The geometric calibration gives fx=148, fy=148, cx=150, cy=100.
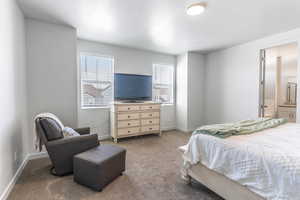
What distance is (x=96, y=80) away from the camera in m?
3.86

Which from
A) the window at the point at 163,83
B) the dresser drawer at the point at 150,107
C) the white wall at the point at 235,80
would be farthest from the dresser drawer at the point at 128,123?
the white wall at the point at 235,80

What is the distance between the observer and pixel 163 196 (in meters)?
1.76

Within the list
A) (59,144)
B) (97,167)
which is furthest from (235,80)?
(59,144)

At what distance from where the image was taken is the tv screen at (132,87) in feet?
12.9

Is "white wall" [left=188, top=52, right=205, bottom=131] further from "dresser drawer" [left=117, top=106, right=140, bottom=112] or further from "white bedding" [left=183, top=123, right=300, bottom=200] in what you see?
"white bedding" [left=183, top=123, right=300, bottom=200]

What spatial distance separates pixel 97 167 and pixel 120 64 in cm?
294

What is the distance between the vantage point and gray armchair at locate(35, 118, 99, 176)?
6.71ft

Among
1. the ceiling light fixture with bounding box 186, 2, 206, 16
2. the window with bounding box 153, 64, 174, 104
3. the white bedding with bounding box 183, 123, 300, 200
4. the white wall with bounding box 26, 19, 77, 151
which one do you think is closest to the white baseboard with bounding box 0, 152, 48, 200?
the white wall with bounding box 26, 19, 77, 151

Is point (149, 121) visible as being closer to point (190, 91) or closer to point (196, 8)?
point (190, 91)

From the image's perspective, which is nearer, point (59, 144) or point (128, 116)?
point (59, 144)

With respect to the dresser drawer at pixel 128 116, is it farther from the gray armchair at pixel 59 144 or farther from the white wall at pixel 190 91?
the white wall at pixel 190 91

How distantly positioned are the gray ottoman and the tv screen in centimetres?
209

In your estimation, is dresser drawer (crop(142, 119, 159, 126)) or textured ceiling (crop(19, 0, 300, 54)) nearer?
textured ceiling (crop(19, 0, 300, 54))

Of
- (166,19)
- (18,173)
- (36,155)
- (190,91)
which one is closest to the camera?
(18,173)
